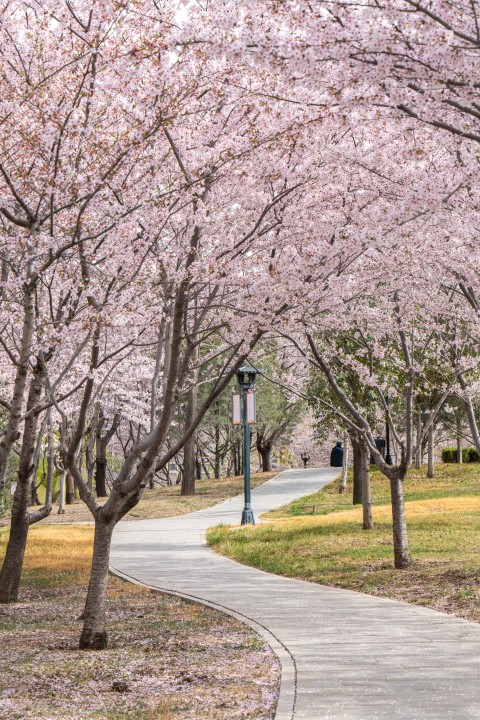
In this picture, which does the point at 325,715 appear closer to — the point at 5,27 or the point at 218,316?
the point at 218,316

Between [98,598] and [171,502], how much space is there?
23926mm

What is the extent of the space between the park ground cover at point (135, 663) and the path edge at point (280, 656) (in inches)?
3.3

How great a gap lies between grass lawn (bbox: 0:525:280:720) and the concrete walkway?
28 centimetres

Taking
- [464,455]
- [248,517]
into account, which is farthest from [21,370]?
[464,455]

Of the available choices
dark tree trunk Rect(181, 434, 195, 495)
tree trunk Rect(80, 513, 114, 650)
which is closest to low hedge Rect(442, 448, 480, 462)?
dark tree trunk Rect(181, 434, 195, 495)

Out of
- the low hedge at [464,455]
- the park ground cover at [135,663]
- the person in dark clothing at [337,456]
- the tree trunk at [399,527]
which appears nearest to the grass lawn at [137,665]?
the park ground cover at [135,663]

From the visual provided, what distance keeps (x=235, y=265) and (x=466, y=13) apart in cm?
376

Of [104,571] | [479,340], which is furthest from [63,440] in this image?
[479,340]

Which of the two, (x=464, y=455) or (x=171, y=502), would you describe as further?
(x=464, y=455)

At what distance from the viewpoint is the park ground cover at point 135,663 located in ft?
20.5

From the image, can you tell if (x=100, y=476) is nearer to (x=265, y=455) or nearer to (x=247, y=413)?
(x=265, y=455)

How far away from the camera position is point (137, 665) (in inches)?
308

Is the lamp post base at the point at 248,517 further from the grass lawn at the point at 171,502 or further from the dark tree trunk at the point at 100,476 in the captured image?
the dark tree trunk at the point at 100,476

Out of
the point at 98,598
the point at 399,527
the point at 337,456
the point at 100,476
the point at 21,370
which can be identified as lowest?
the point at 98,598
